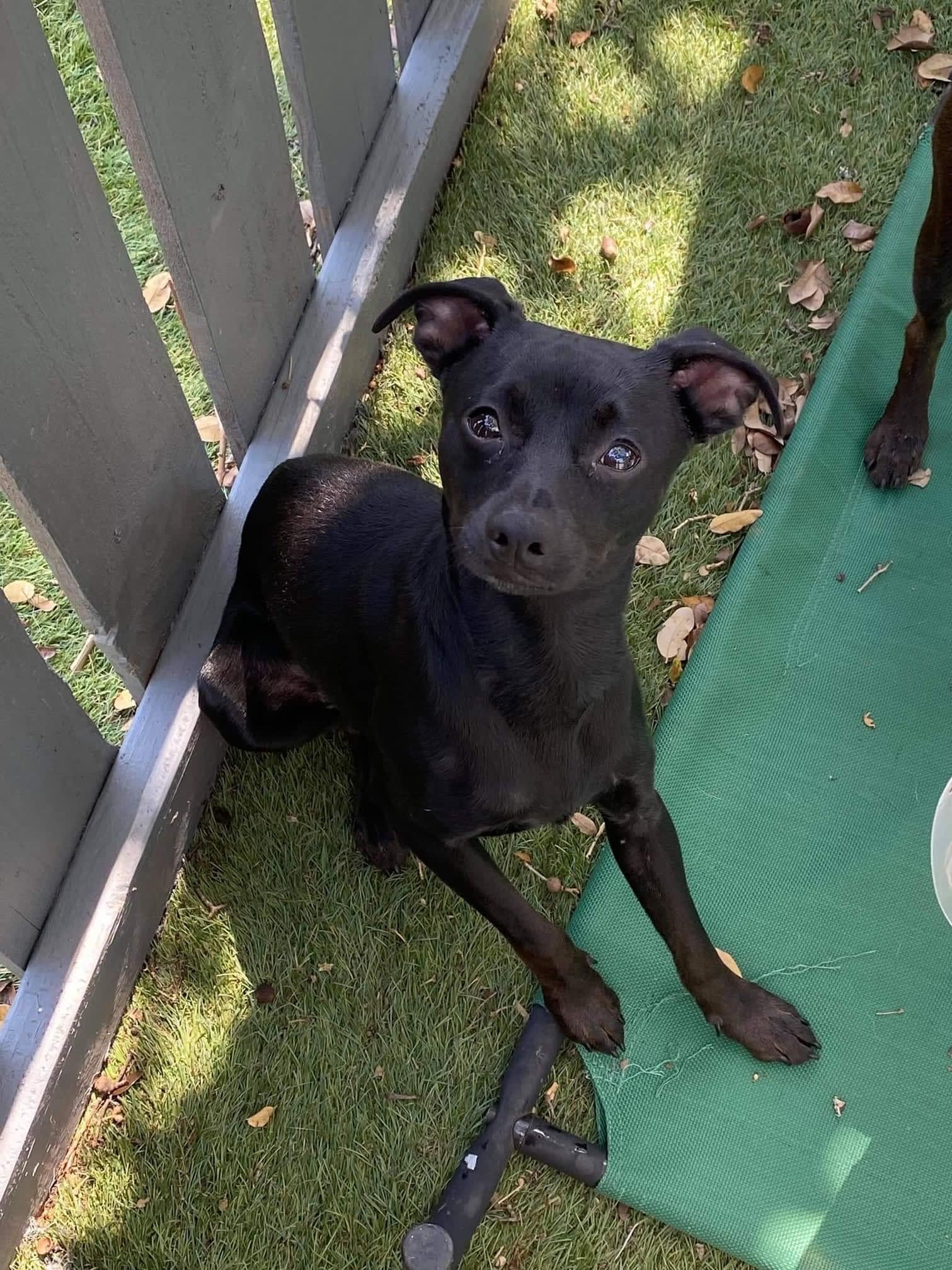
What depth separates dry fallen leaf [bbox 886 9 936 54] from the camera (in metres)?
4.45

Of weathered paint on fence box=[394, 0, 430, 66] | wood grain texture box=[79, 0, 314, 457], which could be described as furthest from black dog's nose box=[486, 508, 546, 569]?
weathered paint on fence box=[394, 0, 430, 66]

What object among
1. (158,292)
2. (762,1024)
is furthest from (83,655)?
(762,1024)

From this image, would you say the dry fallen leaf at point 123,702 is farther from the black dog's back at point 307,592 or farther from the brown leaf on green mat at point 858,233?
the brown leaf on green mat at point 858,233

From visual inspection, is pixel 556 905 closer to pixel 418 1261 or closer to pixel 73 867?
pixel 418 1261

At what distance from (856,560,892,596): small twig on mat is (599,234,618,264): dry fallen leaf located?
4.77 ft

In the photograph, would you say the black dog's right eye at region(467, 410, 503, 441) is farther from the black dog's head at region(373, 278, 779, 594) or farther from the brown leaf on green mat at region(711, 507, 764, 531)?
the brown leaf on green mat at region(711, 507, 764, 531)

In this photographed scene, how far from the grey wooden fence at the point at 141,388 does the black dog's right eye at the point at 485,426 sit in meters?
0.90

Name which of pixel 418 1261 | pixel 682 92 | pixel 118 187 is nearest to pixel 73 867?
pixel 418 1261

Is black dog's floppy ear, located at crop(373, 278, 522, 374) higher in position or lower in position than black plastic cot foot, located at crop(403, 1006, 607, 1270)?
higher

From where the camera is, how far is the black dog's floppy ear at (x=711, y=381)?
221 centimetres

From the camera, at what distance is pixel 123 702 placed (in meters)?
3.52

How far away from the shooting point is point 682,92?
4422mm

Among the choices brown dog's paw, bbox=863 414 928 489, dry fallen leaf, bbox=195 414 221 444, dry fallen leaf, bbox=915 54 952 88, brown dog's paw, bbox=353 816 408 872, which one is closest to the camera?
brown dog's paw, bbox=353 816 408 872

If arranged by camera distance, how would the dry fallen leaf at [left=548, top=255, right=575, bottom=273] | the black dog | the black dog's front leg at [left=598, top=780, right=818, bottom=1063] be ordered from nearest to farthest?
the black dog
the black dog's front leg at [left=598, top=780, right=818, bottom=1063]
the dry fallen leaf at [left=548, top=255, right=575, bottom=273]
